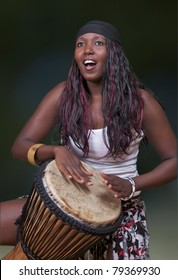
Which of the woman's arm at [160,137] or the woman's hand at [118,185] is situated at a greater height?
the woman's arm at [160,137]

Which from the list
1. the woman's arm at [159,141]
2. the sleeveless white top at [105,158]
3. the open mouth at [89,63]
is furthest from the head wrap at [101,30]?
the sleeveless white top at [105,158]

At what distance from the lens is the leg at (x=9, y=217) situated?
212 centimetres

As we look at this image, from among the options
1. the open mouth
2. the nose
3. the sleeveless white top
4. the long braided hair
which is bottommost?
the sleeveless white top

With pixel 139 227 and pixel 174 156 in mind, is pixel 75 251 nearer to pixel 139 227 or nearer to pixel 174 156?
pixel 139 227

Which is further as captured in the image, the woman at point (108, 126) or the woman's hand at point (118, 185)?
the woman at point (108, 126)

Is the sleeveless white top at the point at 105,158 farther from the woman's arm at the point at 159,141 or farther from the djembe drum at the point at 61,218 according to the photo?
the djembe drum at the point at 61,218

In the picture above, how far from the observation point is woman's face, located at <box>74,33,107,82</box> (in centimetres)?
205

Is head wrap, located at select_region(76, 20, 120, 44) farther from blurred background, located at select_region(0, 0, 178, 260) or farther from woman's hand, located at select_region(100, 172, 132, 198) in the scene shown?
blurred background, located at select_region(0, 0, 178, 260)

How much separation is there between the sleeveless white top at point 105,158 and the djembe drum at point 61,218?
0.57 ft

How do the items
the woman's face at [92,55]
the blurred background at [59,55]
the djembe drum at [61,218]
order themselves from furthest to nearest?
the blurred background at [59,55] → the woman's face at [92,55] → the djembe drum at [61,218]

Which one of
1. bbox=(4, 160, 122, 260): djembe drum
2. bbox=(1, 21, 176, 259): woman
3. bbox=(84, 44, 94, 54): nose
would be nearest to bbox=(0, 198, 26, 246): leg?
bbox=(1, 21, 176, 259): woman

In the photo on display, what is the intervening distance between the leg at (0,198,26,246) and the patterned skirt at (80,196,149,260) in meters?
0.28

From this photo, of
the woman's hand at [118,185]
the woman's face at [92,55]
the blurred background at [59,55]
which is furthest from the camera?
the blurred background at [59,55]
